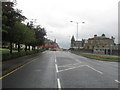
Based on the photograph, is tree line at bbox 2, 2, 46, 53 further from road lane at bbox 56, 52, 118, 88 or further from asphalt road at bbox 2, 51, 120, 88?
road lane at bbox 56, 52, 118, 88

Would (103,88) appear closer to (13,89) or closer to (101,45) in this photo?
(13,89)

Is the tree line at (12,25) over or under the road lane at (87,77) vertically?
over

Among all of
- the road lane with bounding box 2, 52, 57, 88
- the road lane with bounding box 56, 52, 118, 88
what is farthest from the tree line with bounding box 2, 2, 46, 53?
the road lane with bounding box 56, 52, 118, 88

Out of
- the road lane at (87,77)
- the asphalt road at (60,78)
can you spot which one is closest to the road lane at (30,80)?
the asphalt road at (60,78)

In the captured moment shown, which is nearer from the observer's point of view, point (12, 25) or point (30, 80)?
point (30, 80)

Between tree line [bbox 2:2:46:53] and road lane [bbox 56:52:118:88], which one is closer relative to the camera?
road lane [bbox 56:52:118:88]

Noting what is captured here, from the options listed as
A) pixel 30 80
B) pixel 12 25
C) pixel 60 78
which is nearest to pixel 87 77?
pixel 60 78

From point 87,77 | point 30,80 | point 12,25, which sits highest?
point 12,25

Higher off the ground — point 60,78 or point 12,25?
point 12,25

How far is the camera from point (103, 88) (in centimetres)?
736

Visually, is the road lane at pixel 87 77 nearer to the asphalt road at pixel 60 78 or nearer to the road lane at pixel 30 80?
the asphalt road at pixel 60 78

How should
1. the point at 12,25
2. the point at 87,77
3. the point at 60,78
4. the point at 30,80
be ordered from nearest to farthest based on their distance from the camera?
the point at 30,80 → the point at 60,78 → the point at 87,77 → the point at 12,25

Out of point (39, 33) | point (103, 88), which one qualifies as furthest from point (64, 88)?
point (39, 33)

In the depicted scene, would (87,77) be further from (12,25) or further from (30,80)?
(12,25)
